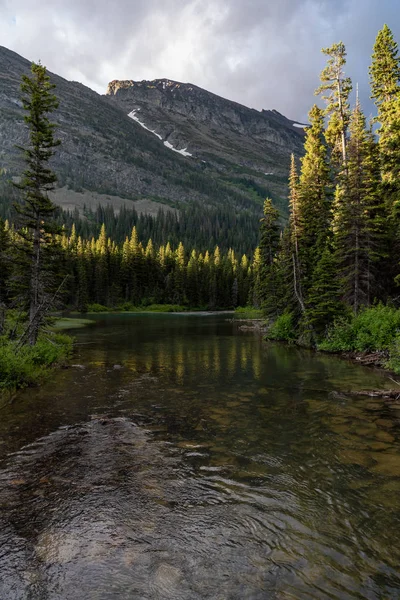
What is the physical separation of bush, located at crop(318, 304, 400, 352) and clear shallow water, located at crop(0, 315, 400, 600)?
9.70m

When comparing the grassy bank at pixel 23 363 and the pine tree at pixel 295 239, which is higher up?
the pine tree at pixel 295 239

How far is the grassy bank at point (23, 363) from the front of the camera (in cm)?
1459

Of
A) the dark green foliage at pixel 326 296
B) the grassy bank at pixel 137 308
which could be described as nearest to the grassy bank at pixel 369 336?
the dark green foliage at pixel 326 296

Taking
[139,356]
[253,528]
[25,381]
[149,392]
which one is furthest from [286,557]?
[139,356]

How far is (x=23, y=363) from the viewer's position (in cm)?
1565

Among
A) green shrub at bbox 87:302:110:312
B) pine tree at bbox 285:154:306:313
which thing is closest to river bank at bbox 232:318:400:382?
pine tree at bbox 285:154:306:313

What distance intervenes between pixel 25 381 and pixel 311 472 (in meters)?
12.3

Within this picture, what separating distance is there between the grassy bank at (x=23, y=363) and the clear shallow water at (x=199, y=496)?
1.03 meters

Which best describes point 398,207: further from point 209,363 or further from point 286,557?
point 286,557

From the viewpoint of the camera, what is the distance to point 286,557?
5.29 m

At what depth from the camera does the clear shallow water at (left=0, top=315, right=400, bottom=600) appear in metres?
4.84

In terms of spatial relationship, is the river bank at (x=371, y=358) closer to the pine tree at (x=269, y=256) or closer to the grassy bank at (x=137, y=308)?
the pine tree at (x=269, y=256)

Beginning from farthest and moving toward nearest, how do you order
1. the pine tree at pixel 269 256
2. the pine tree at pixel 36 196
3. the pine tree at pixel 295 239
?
the pine tree at pixel 269 256, the pine tree at pixel 295 239, the pine tree at pixel 36 196

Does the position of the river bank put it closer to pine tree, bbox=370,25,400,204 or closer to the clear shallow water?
the clear shallow water
